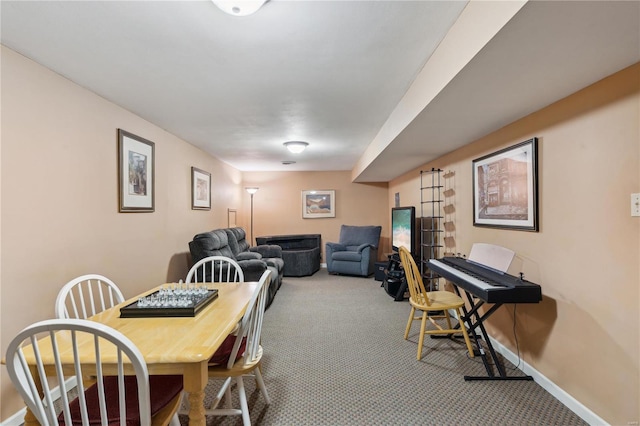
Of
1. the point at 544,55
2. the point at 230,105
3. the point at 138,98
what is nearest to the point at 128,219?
the point at 138,98

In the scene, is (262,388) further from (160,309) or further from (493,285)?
(493,285)

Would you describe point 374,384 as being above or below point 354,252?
below

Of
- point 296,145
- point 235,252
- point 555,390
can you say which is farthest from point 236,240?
point 555,390

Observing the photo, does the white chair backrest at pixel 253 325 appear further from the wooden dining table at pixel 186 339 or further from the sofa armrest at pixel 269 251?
the sofa armrest at pixel 269 251

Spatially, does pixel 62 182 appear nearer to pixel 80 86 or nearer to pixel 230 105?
pixel 80 86

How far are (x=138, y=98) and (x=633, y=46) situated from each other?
3.28 metres

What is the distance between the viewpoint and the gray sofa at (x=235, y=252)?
13.8ft

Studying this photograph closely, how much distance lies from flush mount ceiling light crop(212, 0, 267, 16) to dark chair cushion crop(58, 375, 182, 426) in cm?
174

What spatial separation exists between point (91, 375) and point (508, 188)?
3.01 m

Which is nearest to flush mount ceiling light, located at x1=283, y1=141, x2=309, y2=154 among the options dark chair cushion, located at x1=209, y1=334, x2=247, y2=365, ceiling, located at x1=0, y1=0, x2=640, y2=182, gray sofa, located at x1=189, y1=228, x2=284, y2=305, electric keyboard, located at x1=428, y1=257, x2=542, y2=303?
ceiling, located at x1=0, y1=0, x2=640, y2=182

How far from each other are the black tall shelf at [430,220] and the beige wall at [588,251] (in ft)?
6.04

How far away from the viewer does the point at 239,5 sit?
1.44 meters

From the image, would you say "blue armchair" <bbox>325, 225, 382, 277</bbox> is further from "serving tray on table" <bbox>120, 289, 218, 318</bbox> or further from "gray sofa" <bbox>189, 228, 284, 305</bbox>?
"serving tray on table" <bbox>120, 289, 218, 318</bbox>

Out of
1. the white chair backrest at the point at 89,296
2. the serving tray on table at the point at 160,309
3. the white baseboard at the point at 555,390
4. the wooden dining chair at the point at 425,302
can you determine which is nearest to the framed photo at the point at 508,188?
the wooden dining chair at the point at 425,302
